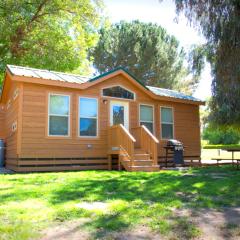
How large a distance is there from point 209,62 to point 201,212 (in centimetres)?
911

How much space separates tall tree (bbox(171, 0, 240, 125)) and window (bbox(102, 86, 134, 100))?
331 cm

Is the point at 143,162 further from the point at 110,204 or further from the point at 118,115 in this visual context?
the point at 110,204

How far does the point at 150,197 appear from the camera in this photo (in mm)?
5645

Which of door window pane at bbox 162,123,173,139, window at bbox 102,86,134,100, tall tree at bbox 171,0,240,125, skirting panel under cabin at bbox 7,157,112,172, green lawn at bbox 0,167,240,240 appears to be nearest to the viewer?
green lawn at bbox 0,167,240,240

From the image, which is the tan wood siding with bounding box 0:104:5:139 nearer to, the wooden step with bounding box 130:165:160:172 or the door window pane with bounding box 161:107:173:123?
the door window pane with bounding box 161:107:173:123

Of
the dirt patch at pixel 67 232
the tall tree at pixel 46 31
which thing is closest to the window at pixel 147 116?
the dirt patch at pixel 67 232

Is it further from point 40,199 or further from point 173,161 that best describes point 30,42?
point 40,199

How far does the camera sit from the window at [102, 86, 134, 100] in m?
12.9

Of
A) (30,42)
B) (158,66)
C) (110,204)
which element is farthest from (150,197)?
(158,66)

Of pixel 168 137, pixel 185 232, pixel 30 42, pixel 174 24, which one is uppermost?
pixel 30 42

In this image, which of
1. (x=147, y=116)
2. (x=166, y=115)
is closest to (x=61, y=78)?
(x=147, y=116)

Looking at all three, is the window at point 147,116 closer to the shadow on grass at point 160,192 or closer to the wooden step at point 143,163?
the wooden step at point 143,163

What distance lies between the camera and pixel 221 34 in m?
10.9

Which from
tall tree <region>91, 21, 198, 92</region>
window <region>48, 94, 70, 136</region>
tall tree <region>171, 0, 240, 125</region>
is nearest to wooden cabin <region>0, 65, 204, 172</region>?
window <region>48, 94, 70, 136</region>
